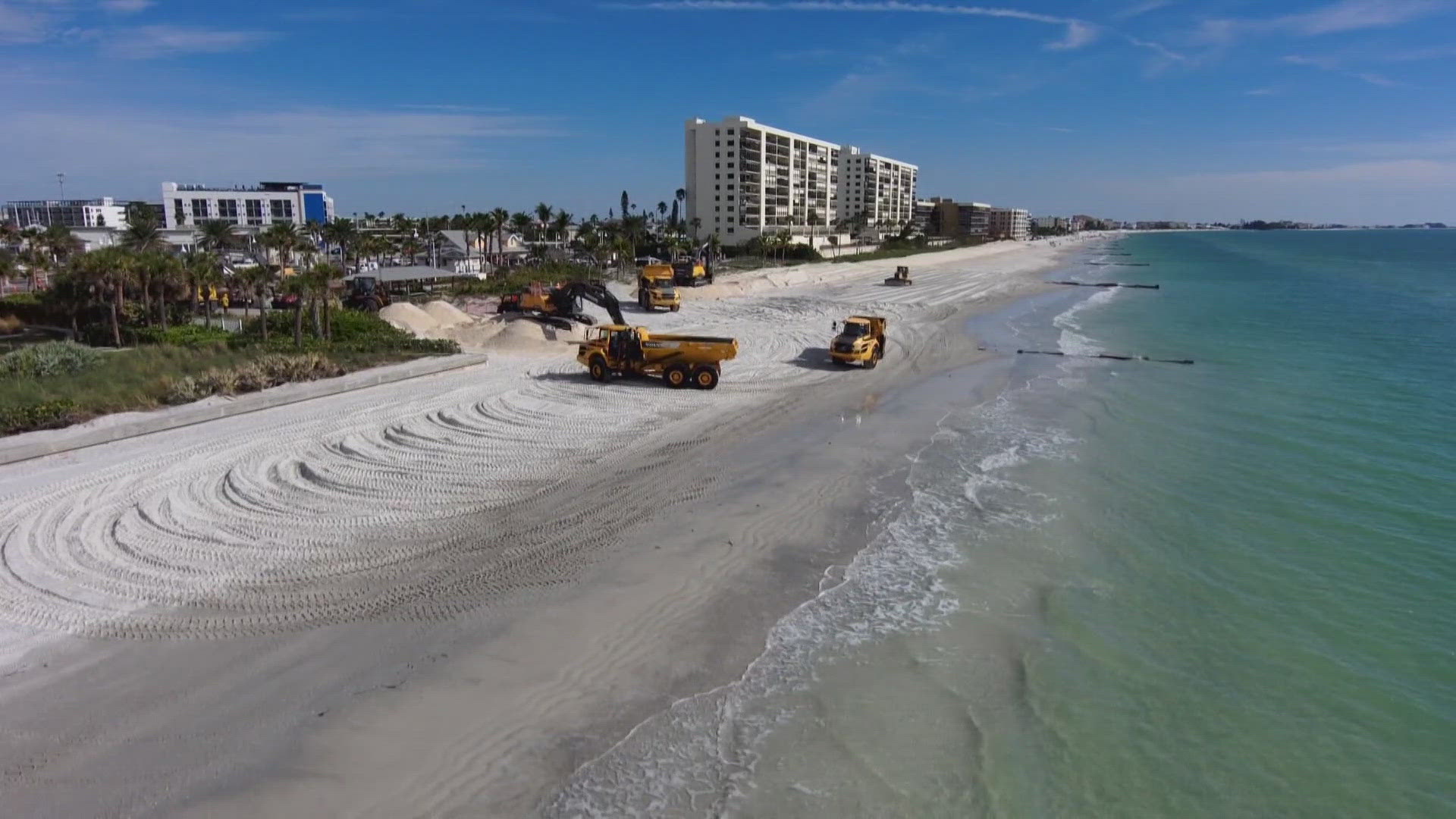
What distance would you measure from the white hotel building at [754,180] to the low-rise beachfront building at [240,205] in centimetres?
4209

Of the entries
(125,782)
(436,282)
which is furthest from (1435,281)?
(125,782)

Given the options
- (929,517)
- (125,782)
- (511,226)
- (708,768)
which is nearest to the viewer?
(125,782)

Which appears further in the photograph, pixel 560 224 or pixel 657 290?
pixel 560 224

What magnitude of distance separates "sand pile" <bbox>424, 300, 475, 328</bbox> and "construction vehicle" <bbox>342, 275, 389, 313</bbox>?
103 inches

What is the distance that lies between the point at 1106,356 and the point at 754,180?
75.3 m

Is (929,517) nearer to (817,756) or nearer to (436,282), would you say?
(817,756)

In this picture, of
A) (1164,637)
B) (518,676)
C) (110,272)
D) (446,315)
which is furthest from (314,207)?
(1164,637)

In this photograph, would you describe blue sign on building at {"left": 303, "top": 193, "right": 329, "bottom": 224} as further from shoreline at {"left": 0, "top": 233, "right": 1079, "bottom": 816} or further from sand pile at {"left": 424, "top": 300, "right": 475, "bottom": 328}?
shoreline at {"left": 0, "top": 233, "right": 1079, "bottom": 816}

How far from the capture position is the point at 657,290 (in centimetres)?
3850

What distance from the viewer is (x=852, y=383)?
78.1 feet

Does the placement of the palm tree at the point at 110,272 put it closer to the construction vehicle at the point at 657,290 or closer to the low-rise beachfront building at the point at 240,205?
the construction vehicle at the point at 657,290

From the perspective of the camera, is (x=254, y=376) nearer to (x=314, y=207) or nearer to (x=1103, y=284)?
(x=1103, y=284)

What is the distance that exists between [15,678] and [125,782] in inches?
99.2

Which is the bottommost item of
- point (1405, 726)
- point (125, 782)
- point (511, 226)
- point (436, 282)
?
point (1405, 726)
